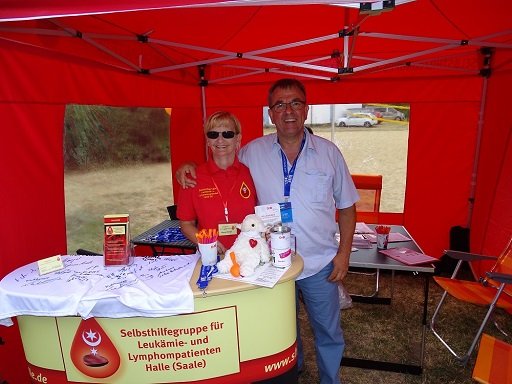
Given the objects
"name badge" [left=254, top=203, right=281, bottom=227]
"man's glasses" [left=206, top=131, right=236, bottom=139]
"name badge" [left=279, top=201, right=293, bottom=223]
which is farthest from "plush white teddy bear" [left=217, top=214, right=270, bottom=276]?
"man's glasses" [left=206, top=131, right=236, bottom=139]

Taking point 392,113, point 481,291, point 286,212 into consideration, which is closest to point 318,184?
point 286,212

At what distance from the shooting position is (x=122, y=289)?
1.45 m

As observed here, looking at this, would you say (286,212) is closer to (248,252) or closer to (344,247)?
(248,252)

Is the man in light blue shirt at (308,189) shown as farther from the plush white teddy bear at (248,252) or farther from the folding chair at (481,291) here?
the folding chair at (481,291)

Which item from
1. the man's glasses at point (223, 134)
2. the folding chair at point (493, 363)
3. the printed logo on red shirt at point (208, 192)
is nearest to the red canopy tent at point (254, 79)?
the man's glasses at point (223, 134)

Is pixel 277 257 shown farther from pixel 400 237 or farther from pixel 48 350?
pixel 400 237

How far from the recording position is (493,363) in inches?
77.1

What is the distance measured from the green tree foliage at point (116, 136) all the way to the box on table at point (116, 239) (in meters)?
3.10

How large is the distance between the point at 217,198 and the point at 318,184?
605 mm

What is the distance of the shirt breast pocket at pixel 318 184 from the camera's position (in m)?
2.06

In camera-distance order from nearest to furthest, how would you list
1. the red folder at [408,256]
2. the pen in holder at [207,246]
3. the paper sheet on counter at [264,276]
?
the paper sheet on counter at [264,276] < the pen in holder at [207,246] < the red folder at [408,256]

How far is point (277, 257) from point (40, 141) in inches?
69.5

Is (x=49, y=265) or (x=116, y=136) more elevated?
(x=116, y=136)

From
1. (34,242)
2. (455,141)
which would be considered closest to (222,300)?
(34,242)
